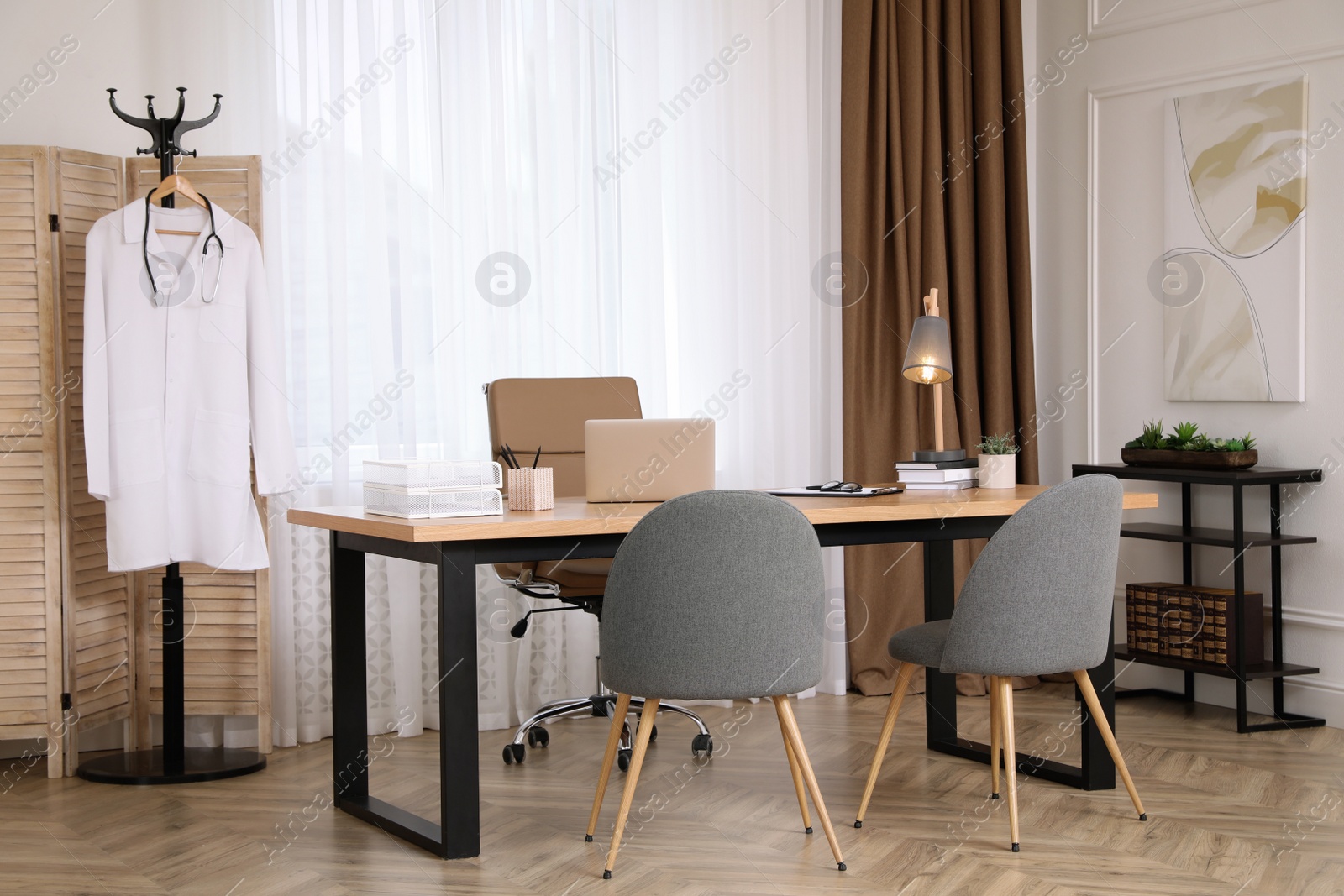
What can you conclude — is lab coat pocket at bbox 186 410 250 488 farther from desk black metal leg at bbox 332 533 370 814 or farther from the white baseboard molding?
the white baseboard molding

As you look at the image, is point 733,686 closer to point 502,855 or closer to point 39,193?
point 502,855

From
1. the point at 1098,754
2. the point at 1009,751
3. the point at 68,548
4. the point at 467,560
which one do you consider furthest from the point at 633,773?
the point at 68,548

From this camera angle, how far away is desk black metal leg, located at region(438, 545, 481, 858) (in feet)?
8.36

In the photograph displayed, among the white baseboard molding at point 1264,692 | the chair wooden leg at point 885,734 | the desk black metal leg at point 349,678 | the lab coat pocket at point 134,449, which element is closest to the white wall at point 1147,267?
the white baseboard molding at point 1264,692

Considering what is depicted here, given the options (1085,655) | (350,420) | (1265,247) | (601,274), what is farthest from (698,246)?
(1085,655)

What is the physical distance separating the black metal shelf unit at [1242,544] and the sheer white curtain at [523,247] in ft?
3.52

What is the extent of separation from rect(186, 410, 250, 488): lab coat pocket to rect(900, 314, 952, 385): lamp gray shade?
1802 mm

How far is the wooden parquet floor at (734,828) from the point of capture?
2.49 meters

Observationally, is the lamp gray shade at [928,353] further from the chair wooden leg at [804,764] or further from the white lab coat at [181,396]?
the white lab coat at [181,396]

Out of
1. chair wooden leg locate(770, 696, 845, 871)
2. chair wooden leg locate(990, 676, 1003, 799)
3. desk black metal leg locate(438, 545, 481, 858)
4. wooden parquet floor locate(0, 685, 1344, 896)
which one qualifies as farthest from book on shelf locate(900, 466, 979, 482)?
desk black metal leg locate(438, 545, 481, 858)

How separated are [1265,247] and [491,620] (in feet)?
9.01

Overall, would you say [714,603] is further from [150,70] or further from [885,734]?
[150,70]

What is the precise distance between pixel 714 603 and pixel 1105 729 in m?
1.09

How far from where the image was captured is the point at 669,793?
313cm
